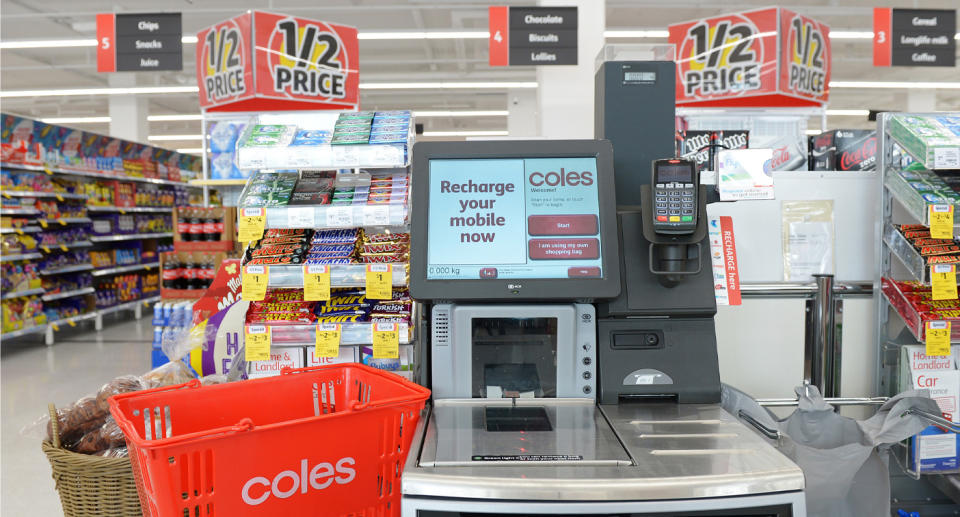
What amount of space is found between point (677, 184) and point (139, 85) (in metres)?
15.8

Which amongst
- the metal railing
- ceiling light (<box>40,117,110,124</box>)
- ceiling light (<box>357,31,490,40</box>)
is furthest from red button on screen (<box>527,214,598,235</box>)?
ceiling light (<box>40,117,110,124</box>)

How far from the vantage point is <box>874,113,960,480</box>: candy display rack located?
2312 mm

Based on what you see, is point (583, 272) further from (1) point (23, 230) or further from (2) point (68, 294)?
(2) point (68, 294)

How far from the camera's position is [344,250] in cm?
243

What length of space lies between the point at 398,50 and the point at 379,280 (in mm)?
11736

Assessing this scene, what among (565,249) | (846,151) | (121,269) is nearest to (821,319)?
(565,249)

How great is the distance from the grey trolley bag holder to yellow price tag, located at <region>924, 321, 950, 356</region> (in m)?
0.59

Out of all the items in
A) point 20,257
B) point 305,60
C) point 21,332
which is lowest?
point 21,332

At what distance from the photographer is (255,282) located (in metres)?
2.33

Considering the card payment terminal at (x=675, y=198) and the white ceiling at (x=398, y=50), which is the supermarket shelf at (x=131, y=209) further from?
the card payment terminal at (x=675, y=198)

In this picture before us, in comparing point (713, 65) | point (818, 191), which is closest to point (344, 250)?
point (818, 191)

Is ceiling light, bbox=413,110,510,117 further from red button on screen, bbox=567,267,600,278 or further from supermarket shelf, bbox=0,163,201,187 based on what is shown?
red button on screen, bbox=567,267,600,278

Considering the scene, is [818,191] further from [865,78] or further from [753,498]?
[865,78]

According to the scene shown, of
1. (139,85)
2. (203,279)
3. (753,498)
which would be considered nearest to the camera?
(753,498)
